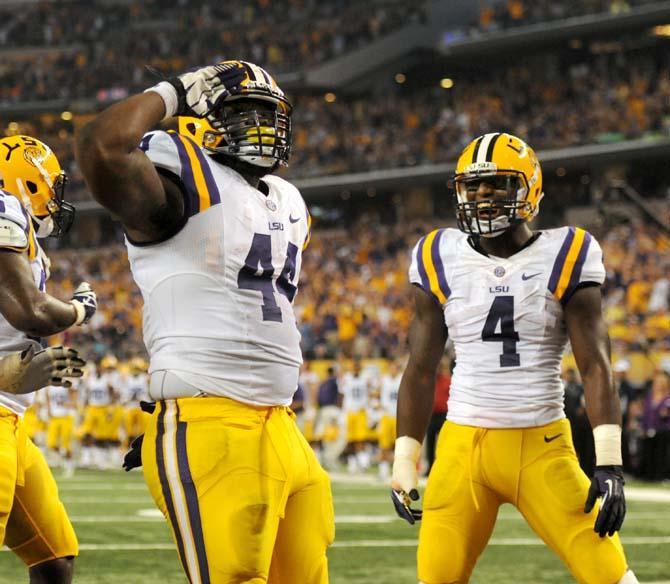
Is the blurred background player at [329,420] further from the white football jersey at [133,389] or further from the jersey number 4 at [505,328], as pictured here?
the jersey number 4 at [505,328]

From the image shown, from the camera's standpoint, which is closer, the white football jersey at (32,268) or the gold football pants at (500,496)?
the white football jersey at (32,268)

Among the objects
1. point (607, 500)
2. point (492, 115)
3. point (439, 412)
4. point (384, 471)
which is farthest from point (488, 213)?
point (492, 115)

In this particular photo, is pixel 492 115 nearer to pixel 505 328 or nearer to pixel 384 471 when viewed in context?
pixel 384 471

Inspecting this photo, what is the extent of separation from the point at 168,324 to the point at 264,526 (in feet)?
1.82

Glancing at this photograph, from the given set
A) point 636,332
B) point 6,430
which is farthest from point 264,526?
point 636,332

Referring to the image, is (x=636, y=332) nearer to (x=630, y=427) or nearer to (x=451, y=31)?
(x=630, y=427)

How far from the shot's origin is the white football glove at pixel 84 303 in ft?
12.4

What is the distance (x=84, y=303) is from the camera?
12.7 feet

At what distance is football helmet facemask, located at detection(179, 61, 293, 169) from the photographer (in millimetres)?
3123

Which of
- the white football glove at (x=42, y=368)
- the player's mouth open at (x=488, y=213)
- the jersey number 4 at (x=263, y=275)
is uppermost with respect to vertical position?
the player's mouth open at (x=488, y=213)

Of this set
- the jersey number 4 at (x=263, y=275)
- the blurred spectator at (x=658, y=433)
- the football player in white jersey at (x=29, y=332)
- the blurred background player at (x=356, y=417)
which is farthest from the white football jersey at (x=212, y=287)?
the blurred background player at (x=356, y=417)

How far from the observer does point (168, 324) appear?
3094 millimetres

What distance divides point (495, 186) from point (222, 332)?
1.47m

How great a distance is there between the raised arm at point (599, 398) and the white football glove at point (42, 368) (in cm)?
155
